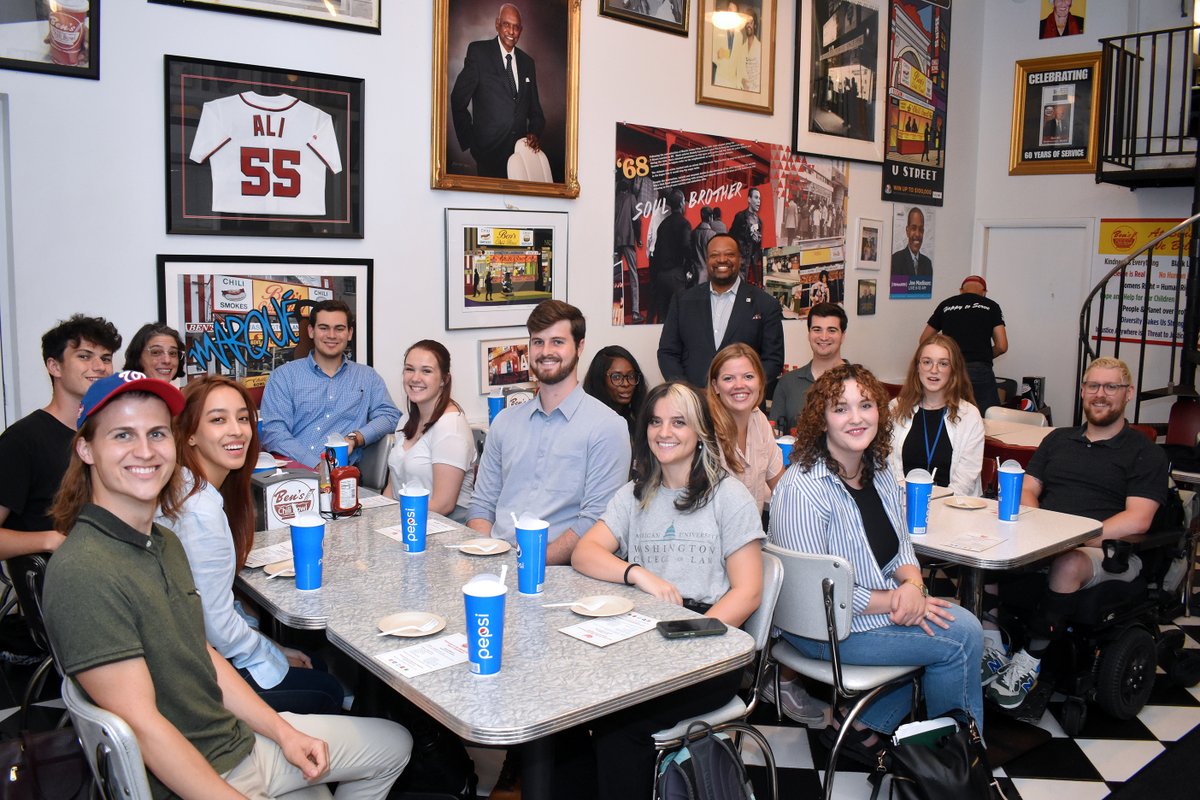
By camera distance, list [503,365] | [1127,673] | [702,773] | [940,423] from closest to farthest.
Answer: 1. [702,773]
2. [1127,673]
3. [940,423]
4. [503,365]

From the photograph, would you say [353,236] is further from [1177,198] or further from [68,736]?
[1177,198]

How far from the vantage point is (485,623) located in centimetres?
185

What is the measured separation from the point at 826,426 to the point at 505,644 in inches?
49.2

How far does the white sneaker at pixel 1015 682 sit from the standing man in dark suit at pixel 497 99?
3.45m

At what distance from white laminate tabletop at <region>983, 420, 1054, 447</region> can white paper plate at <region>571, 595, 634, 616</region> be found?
3.02 meters

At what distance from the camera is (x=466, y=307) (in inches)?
202

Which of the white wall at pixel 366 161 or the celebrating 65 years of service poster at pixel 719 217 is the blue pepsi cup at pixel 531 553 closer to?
the white wall at pixel 366 161

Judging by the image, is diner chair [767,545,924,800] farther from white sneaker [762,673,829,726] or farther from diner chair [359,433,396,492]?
diner chair [359,433,396,492]

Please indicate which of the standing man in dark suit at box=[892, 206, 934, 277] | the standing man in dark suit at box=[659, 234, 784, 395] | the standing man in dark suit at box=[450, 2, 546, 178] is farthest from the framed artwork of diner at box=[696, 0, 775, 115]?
the standing man in dark suit at box=[892, 206, 934, 277]

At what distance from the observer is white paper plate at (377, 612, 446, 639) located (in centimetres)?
205

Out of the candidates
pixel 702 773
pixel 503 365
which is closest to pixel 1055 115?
pixel 503 365

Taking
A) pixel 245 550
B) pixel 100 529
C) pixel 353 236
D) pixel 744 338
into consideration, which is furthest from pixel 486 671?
pixel 744 338

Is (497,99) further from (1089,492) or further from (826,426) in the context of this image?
(1089,492)

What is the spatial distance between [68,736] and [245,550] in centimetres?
79
